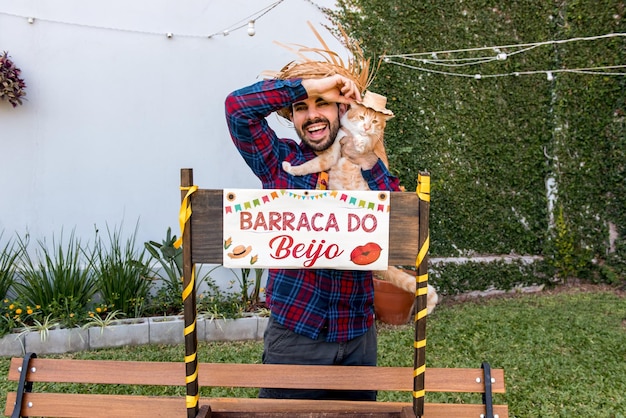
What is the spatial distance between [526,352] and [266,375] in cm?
271

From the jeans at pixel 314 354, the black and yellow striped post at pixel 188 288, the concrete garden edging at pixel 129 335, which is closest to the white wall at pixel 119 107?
the concrete garden edging at pixel 129 335

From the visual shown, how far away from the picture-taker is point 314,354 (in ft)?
5.94

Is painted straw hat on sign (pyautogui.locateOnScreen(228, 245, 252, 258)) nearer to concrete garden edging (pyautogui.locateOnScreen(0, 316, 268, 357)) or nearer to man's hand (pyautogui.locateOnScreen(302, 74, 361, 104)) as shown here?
man's hand (pyautogui.locateOnScreen(302, 74, 361, 104))

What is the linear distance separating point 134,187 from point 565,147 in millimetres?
4361

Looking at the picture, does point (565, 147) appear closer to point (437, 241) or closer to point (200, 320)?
point (437, 241)

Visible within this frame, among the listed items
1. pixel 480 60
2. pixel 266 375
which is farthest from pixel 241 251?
pixel 480 60

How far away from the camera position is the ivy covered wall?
5160mm

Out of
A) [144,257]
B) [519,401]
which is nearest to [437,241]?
[519,401]

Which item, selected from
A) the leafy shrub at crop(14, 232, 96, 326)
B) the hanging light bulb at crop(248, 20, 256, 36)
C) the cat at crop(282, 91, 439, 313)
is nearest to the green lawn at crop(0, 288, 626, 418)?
the leafy shrub at crop(14, 232, 96, 326)

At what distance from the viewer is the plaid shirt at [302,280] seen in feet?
5.73

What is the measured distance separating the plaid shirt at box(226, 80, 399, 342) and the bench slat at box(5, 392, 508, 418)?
0.76ft

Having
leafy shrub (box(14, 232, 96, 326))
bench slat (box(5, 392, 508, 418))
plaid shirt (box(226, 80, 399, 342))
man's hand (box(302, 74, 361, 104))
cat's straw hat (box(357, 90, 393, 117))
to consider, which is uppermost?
man's hand (box(302, 74, 361, 104))

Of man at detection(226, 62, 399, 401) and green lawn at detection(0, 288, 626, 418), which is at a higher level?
man at detection(226, 62, 399, 401)

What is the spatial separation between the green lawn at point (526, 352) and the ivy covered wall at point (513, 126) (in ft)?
2.73
